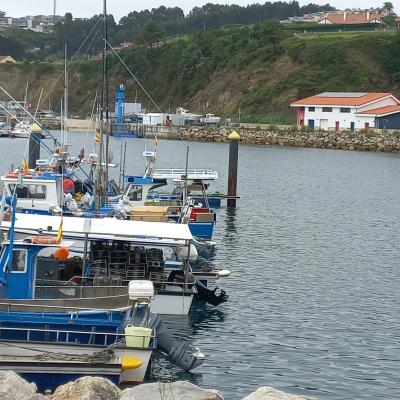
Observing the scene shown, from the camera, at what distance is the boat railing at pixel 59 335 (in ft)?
68.6

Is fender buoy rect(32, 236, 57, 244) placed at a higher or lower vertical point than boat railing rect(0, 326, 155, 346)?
higher

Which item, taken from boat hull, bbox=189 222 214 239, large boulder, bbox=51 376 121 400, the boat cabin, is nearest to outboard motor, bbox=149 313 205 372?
large boulder, bbox=51 376 121 400

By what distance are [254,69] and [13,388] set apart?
134 meters

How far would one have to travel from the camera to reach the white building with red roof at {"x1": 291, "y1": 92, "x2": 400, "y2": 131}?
123062 millimetres

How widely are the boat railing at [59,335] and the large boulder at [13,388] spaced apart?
3.95 m

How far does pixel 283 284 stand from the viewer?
1314 inches

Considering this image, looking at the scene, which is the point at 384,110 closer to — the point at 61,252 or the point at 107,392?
the point at 61,252

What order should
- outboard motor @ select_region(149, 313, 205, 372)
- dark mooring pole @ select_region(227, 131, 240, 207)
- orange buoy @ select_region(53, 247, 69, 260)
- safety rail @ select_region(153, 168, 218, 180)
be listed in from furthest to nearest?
dark mooring pole @ select_region(227, 131, 240, 207) < safety rail @ select_region(153, 168, 218, 180) < orange buoy @ select_region(53, 247, 69, 260) < outboard motor @ select_region(149, 313, 205, 372)

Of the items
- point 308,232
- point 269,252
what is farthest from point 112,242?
point 308,232

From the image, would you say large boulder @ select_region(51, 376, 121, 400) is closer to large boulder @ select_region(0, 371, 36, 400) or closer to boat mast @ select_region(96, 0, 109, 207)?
large boulder @ select_region(0, 371, 36, 400)

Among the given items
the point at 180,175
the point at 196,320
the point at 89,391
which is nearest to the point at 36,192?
the point at 196,320

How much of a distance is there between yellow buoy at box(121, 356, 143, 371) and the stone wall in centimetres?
9770

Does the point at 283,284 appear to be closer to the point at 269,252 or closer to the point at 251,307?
the point at 251,307

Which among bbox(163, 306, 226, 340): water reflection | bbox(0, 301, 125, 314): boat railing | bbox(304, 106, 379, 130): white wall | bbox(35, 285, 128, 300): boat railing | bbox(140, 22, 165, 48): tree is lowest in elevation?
bbox(163, 306, 226, 340): water reflection
